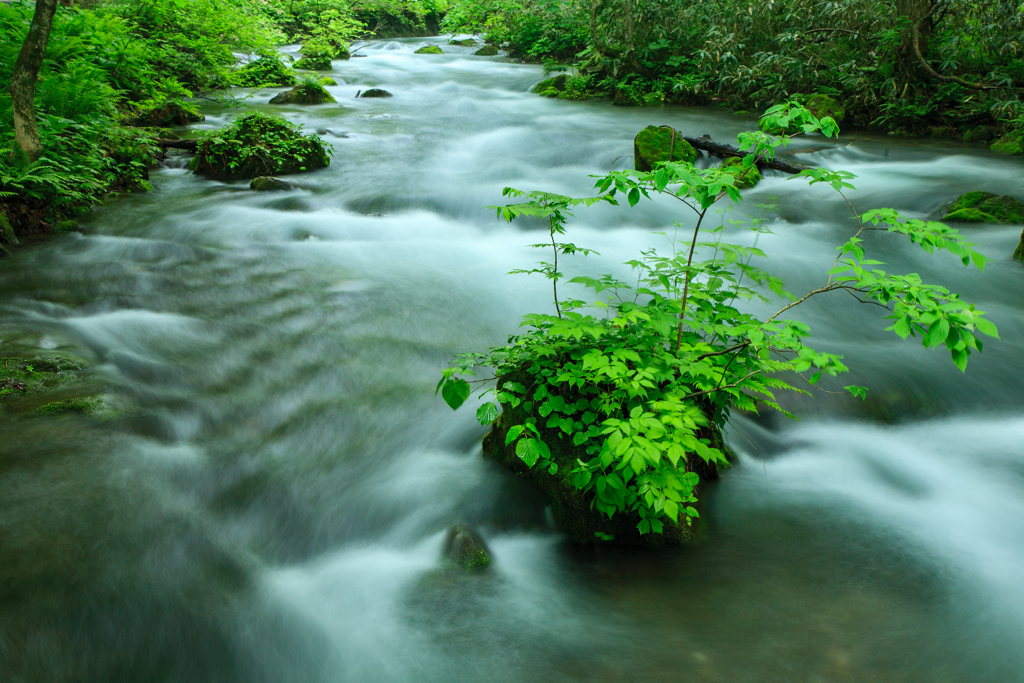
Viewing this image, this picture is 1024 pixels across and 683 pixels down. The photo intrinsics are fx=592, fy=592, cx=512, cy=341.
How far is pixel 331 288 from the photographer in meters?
5.53

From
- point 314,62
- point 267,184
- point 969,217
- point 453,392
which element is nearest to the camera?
point 453,392

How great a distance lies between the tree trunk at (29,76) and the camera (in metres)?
5.73

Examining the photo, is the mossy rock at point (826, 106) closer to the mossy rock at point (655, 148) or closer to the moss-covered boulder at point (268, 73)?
the mossy rock at point (655, 148)

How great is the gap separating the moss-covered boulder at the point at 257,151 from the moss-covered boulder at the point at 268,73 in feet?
14.7

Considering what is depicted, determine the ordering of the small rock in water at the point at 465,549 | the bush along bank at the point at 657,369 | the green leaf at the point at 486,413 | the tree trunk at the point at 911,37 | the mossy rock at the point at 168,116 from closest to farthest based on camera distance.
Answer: the bush along bank at the point at 657,369
the green leaf at the point at 486,413
the small rock in water at the point at 465,549
the mossy rock at the point at 168,116
the tree trunk at the point at 911,37

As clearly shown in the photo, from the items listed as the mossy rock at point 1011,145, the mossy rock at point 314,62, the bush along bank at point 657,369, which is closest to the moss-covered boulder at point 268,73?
the mossy rock at point 314,62

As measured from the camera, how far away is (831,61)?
40.9 ft

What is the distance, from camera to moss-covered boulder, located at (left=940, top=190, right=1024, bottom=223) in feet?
22.3

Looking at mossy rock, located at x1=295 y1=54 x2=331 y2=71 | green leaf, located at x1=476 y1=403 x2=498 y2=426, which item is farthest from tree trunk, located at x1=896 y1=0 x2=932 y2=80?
mossy rock, located at x1=295 y1=54 x2=331 y2=71

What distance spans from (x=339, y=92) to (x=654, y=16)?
27.6 feet

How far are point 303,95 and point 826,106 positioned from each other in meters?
10.9

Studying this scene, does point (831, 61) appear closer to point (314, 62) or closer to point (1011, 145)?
point (1011, 145)

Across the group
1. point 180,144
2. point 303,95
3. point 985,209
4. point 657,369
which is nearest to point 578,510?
point 657,369

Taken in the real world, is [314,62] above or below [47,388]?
above
